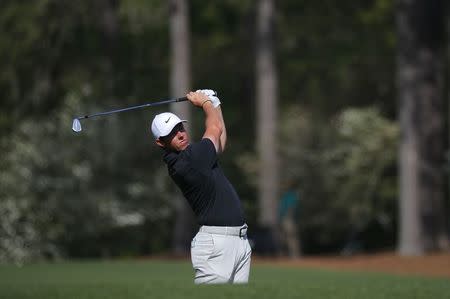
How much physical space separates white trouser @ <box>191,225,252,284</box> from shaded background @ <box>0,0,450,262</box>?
17.9 meters

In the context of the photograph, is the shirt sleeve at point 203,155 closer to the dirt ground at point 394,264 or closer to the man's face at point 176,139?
the man's face at point 176,139

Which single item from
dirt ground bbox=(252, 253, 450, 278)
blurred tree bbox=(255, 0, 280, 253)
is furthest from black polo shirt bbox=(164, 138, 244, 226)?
blurred tree bbox=(255, 0, 280, 253)

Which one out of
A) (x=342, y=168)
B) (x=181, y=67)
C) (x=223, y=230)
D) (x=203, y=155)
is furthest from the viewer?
(x=342, y=168)

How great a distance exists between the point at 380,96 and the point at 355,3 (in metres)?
3.79

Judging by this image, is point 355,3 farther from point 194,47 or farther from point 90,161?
point 90,161

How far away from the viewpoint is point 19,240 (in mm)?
32250

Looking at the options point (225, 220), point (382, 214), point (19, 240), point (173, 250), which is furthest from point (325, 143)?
point (225, 220)

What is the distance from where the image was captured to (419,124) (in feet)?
93.9

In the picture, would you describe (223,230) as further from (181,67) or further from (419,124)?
(181,67)

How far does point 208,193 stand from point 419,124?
1862cm

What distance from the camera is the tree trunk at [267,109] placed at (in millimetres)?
32750

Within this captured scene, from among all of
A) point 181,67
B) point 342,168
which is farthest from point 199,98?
point 342,168

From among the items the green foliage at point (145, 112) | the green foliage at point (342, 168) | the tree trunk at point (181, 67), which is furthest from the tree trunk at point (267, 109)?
the tree trunk at point (181, 67)

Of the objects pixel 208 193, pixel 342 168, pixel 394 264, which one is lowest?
pixel 394 264
